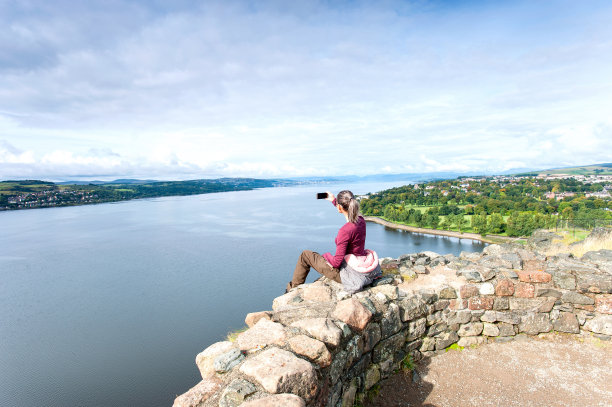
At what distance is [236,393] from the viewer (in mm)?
2213

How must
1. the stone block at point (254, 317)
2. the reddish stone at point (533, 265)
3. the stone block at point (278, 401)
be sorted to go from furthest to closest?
the reddish stone at point (533, 265)
the stone block at point (254, 317)
the stone block at point (278, 401)

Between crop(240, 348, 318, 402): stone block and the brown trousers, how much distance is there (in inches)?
73.4

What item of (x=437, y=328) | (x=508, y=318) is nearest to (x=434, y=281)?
(x=437, y=328)

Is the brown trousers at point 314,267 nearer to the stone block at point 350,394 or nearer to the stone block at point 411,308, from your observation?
the stone block at point 411,308

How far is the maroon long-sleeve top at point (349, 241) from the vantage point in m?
3.99

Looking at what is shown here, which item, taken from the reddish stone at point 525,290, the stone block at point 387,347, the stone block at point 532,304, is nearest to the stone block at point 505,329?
the stone block at point 532,304

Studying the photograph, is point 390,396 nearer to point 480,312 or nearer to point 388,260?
point 480,312

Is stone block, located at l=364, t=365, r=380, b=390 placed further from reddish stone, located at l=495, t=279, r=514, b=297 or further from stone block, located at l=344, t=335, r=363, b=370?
reddish stone, located at l=495, t=279, r=514, b=297

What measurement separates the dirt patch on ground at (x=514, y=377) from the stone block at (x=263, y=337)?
60.6 inches

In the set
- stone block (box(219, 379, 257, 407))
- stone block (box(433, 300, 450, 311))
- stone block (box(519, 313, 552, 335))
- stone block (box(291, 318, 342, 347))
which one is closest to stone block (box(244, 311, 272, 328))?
stone block (box(291, 318, 342, 347))

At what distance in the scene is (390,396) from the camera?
12.4 feet

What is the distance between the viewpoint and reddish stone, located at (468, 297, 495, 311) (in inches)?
181

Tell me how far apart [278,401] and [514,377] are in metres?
3.57

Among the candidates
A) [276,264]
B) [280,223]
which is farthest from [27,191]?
[276,264]
